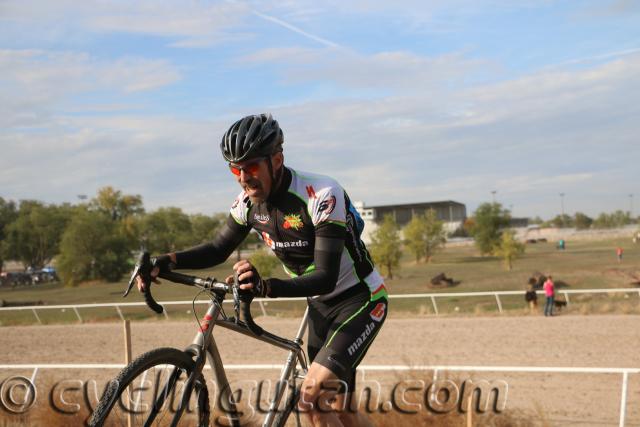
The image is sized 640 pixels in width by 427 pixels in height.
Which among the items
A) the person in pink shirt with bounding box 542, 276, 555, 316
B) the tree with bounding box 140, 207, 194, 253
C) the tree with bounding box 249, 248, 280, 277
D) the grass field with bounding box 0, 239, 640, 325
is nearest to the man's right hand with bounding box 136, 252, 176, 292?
the person in pink shirt with bounding box 542, 276, 555, 316

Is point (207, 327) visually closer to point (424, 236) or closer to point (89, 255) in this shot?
point (89, 255)

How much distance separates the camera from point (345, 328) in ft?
14.4

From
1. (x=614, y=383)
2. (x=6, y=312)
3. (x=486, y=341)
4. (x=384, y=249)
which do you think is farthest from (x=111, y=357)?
(x=384, y=249)

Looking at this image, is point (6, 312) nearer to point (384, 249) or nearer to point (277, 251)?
point (384, 249)

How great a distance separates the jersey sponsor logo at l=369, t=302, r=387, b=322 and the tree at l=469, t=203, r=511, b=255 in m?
89.9

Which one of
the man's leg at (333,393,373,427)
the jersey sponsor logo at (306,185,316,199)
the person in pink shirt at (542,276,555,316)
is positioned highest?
the jersey sponsor logo at (306,185,316,199)

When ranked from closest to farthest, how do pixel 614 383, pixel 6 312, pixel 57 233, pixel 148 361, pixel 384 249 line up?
1. pixel 148 361
2. pixel 614 383
3. pixel 6 312
4. pixel 384 249
5. pixel 57 233

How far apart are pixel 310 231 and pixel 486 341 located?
18.3m

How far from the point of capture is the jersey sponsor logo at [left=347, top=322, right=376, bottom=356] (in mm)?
4316

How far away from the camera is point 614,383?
49.3 feet

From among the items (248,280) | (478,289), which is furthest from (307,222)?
(478,289)

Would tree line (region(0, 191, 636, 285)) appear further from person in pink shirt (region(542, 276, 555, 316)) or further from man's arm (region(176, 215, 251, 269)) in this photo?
man's arm (region(176, 215, 251, 269))

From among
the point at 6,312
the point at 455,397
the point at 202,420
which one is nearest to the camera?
the point at 202,420

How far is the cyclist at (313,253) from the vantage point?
4.11m
